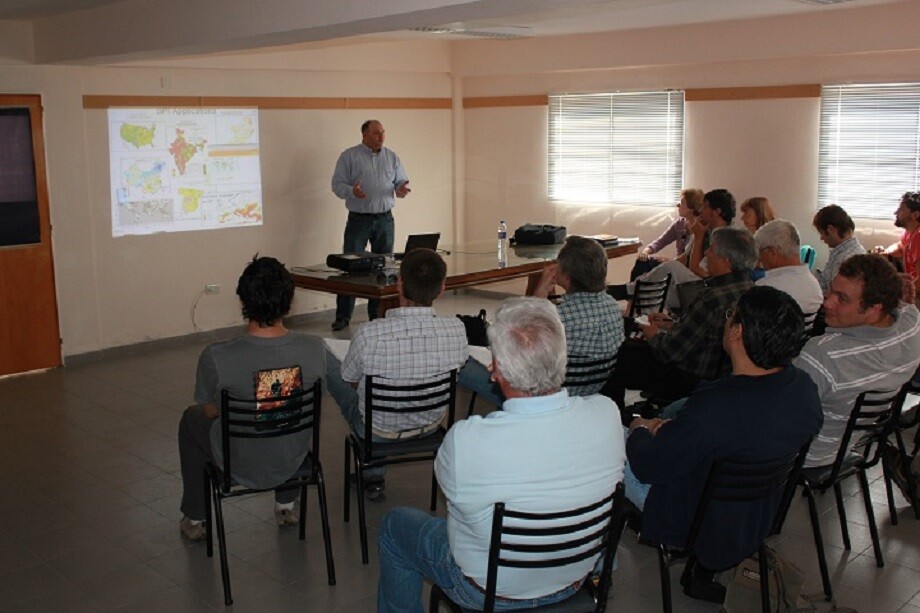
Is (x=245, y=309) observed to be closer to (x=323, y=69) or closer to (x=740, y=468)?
(x=740, y=468)

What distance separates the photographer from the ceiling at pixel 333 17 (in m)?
4.53

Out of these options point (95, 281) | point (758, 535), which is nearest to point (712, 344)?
point (758, 535)

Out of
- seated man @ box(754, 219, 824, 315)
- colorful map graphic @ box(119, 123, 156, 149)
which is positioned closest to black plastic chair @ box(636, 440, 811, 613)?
seated man @ box(754, 219, 824, 315)

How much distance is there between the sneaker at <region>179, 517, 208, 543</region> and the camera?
4312 mm

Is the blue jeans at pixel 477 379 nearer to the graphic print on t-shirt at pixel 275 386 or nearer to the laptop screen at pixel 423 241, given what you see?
the graphic print on t-shirt at pixel 275 386

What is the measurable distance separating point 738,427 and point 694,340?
4.99 ft

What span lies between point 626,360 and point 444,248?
2.79 m

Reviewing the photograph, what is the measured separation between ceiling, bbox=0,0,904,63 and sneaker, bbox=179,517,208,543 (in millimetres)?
2524

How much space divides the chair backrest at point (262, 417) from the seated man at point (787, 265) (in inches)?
102

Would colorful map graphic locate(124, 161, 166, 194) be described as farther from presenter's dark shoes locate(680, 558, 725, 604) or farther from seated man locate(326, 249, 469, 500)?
presenter's dark shoes locate(680, 558, 725, 604)

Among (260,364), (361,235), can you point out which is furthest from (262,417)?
(361,235)

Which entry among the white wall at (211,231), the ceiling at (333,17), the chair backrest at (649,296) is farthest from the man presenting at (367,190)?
the chair backrest at (649,296)

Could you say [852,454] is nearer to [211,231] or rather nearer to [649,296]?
[649,296]

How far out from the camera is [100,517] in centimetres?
461
